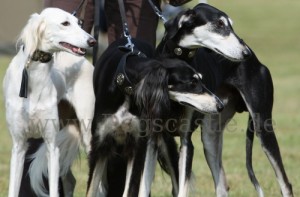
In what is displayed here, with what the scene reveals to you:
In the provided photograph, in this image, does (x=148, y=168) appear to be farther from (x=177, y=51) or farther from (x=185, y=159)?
(x=177, y=51)

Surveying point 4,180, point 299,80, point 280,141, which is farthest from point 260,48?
point 4,180

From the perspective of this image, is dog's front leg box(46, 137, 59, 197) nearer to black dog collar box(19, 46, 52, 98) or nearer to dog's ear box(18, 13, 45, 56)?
black dog collar box(19, 46, 52, 98)

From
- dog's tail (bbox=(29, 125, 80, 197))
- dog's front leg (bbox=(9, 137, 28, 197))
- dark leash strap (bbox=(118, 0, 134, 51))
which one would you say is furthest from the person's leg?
dog's front leg (bbox=(9, 137, 28, 197))

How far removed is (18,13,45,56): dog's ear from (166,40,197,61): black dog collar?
1005 mm

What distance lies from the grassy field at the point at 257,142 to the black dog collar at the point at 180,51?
1.21 metres

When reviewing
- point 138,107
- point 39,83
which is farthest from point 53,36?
point 138,107

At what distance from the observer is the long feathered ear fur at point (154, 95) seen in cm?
607

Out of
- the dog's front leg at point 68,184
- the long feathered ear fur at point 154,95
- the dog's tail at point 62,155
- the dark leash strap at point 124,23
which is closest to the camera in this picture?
the long feathered ear fur at point 154,95

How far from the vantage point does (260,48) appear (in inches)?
1035

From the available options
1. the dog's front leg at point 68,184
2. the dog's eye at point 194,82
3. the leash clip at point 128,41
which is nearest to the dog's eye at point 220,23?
the dog's eye at point 194,82

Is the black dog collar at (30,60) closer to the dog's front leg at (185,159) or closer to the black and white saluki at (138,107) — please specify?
the black and white saluki at (138,107)

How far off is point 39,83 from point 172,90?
3.13 feet

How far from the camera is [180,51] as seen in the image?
21.3ft

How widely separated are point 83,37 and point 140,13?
1.26m
